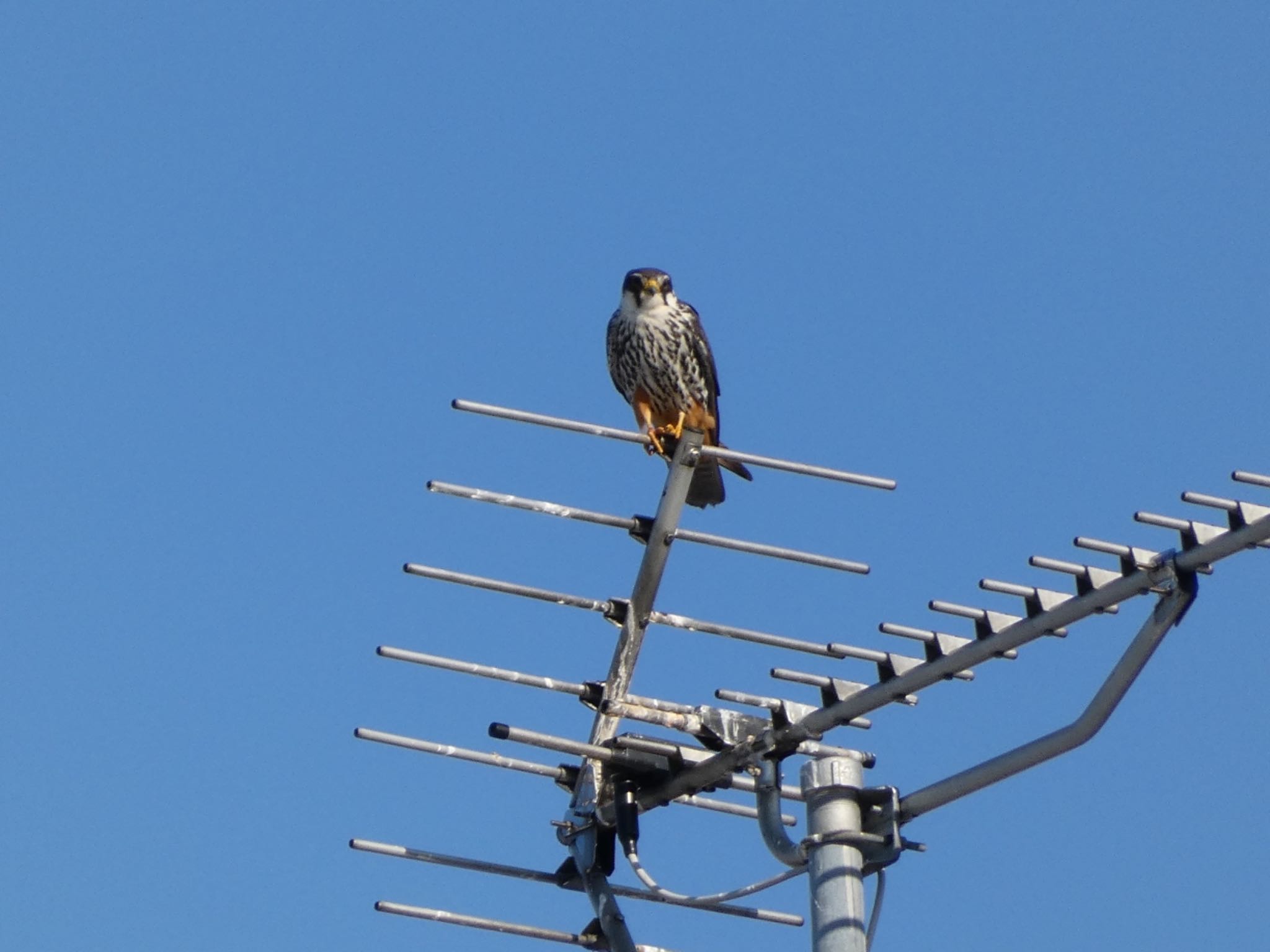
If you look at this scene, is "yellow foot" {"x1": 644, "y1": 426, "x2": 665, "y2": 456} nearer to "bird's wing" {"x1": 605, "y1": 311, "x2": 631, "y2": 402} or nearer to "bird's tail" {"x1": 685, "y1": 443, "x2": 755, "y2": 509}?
"bird's tail" {"x1": 685, "y1": 443, "x2": 755, "y2": 509}

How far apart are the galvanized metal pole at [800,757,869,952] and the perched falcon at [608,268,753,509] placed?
4.82m

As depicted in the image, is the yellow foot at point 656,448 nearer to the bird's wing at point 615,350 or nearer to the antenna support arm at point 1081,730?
the bird's wing at point 615,350

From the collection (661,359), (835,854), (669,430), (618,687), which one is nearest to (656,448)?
(669,430)

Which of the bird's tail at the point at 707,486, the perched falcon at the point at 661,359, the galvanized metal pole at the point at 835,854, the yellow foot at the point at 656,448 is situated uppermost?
the perched falcon at the point at 661,359

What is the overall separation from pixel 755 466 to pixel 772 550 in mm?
383

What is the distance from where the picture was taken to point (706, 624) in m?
6.28

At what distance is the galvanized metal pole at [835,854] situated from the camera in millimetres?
4379

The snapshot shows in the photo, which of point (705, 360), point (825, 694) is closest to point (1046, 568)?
point (825, 694)

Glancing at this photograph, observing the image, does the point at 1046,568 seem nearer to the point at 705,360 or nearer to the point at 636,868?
the point at 636,868

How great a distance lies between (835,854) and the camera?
4559mm

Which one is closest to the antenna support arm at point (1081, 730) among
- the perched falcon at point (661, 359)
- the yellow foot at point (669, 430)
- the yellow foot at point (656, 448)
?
the yellow foot at point (656, 448)

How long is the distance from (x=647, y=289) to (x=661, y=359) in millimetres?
454

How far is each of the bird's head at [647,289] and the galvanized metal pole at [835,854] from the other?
546 cm

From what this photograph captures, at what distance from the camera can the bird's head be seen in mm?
9961
